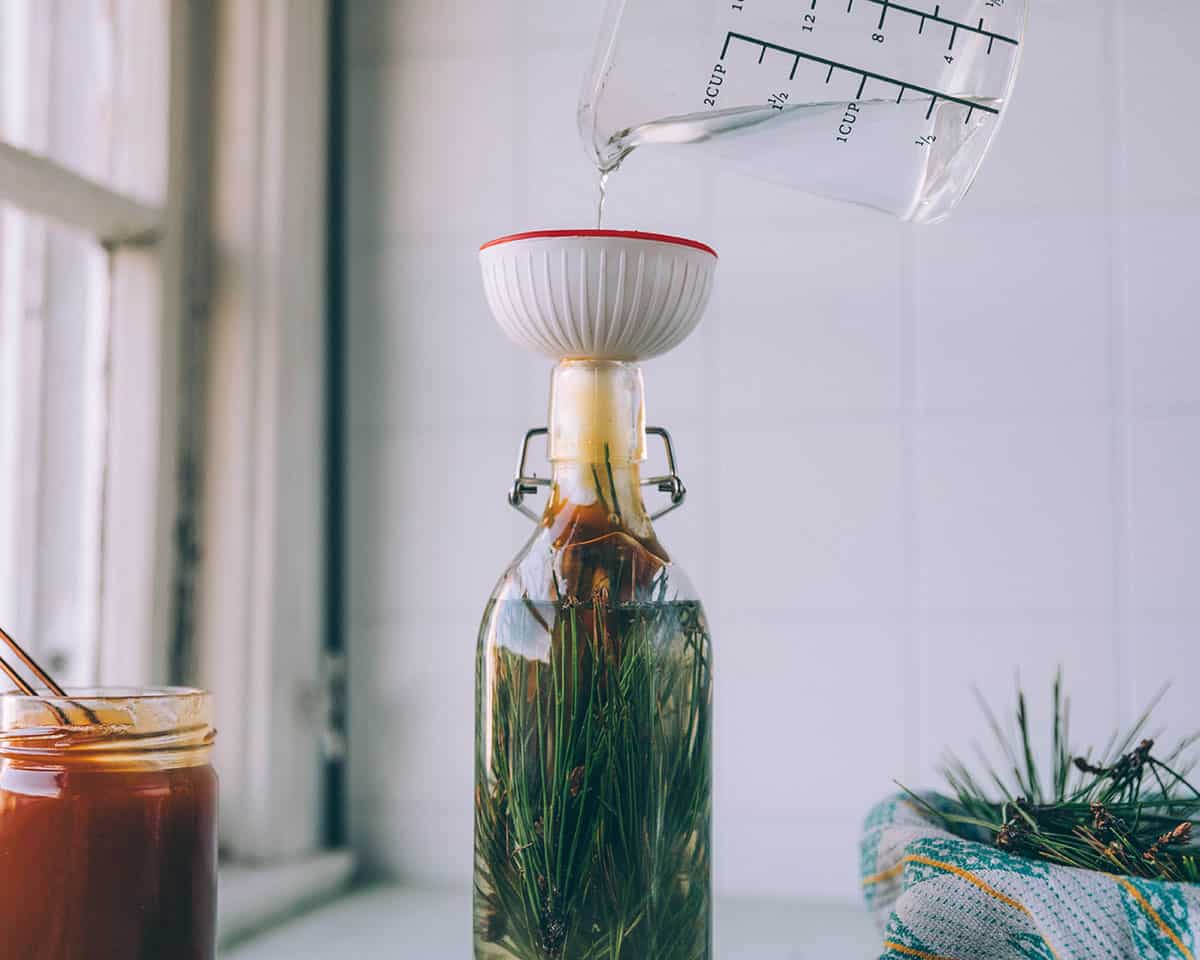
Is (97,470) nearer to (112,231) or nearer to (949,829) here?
(112,231)

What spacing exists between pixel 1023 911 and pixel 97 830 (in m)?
0.42

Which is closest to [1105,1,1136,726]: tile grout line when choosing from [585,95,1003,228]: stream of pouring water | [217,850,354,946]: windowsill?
[585,95,1003,228]: stream of pouring water

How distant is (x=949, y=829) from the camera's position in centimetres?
68

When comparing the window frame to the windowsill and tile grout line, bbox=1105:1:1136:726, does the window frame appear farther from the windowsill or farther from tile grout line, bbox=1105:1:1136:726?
tile grout line, bbox=1105:1:1136:726

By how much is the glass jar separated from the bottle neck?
0.22 m

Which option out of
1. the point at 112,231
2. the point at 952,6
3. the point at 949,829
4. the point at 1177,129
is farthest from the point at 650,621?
the point at 1177,129

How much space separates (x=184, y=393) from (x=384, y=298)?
0.69 feet

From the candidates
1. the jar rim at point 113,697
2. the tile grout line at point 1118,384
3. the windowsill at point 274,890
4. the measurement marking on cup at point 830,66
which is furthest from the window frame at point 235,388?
the tile grout line at point 1118,384

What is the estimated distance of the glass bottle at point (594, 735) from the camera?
590mm

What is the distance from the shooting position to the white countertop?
2.98 ft

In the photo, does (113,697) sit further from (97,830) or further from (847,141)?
(847,141)

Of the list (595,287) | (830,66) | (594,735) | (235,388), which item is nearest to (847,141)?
(830,66)

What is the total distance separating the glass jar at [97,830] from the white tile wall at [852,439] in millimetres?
566

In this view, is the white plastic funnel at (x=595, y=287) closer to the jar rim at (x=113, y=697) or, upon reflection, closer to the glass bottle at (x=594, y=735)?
the glass bottle at (x=594, y=735)
